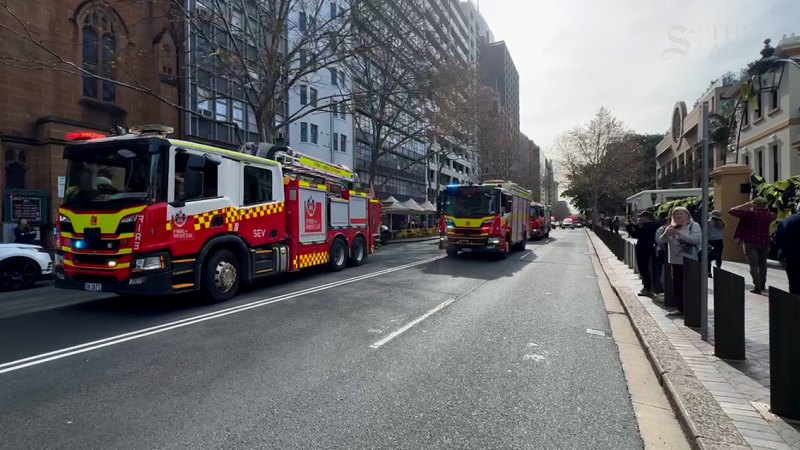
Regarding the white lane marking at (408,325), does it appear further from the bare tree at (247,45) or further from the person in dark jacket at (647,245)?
the bare tree at (247,45)

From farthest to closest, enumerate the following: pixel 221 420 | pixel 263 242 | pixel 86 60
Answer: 1. pixel 86 60
2. pixel 263 242
3. pixel 221 420

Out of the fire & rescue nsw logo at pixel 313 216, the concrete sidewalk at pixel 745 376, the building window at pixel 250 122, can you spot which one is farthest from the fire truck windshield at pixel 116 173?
the building window at pixel 250 122

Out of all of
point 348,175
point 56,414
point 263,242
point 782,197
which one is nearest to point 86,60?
point 348,175

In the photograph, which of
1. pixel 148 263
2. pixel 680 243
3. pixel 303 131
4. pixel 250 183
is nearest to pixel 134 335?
pixel 148 263

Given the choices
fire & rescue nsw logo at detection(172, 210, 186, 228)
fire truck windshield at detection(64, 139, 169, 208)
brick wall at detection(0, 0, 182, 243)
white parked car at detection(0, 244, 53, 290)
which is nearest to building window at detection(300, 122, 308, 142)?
brick wall at detection(0, 0, 182, 243)

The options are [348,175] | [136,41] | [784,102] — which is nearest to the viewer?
[348,175]

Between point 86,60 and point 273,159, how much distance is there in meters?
14.2

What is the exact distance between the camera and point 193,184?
7.48m

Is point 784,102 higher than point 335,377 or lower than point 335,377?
higher

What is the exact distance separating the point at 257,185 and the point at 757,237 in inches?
389

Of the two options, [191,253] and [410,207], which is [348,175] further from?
[410,207]

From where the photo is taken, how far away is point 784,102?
876 inches

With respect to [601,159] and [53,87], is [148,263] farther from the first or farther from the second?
[601,159]

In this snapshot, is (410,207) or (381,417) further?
(410,207)
